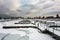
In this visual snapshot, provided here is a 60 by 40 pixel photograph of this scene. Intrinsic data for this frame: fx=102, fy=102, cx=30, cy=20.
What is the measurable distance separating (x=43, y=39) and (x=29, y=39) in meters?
1.00

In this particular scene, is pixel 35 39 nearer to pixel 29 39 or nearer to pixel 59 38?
pixel 29 39

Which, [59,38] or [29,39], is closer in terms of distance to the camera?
[59,38]

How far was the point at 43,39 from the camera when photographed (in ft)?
23.9

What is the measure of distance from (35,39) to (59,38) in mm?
1663

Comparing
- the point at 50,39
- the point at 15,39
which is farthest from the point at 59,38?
the point at 15,39

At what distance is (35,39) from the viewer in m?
7.25

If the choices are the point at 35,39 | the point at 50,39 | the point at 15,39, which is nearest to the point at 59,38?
the point at 50,39

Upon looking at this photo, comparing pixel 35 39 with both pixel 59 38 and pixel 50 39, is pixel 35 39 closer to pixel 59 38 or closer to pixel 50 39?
pixel 50 39

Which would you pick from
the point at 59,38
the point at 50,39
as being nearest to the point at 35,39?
the point at 50,39

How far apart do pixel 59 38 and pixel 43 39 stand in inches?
47.0

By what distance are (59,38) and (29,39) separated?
2038 millimetres

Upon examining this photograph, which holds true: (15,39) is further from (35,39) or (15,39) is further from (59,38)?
(59,38)

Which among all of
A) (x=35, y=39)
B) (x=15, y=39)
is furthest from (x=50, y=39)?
(x=15, y=39)

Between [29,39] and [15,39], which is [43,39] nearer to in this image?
[29,39]
